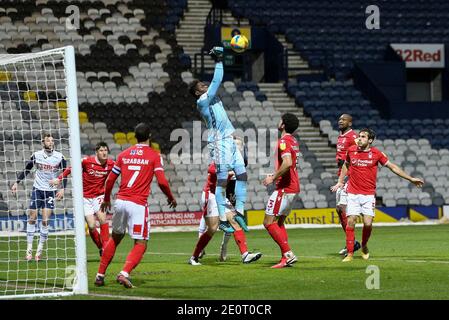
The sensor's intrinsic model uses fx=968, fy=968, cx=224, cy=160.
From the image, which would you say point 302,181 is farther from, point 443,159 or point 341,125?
point 341,125

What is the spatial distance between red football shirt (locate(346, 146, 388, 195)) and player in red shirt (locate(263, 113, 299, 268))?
5.78 ft

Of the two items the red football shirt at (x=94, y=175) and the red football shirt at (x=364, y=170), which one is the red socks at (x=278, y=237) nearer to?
the red football shirt at (x=364, y=170)

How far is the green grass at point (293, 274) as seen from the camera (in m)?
11.2

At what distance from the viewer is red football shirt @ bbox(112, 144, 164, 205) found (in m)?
12.2

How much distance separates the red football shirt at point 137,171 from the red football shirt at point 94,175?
524cm

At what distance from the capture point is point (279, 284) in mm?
12109

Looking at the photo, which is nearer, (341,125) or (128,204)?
(128,204)

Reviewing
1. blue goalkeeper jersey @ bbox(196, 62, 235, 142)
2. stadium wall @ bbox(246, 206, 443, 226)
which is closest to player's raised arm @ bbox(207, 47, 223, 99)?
blue goalkeeper jersey @ bbox(196, 62, 235, 142)

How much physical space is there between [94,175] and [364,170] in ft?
15.9

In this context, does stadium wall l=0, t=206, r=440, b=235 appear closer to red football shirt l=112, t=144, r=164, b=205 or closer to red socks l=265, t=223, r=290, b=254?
red socks l=265, t=223, r=290, b=254

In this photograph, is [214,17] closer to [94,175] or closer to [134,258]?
[94,175]

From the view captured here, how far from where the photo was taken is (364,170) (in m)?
16.2
